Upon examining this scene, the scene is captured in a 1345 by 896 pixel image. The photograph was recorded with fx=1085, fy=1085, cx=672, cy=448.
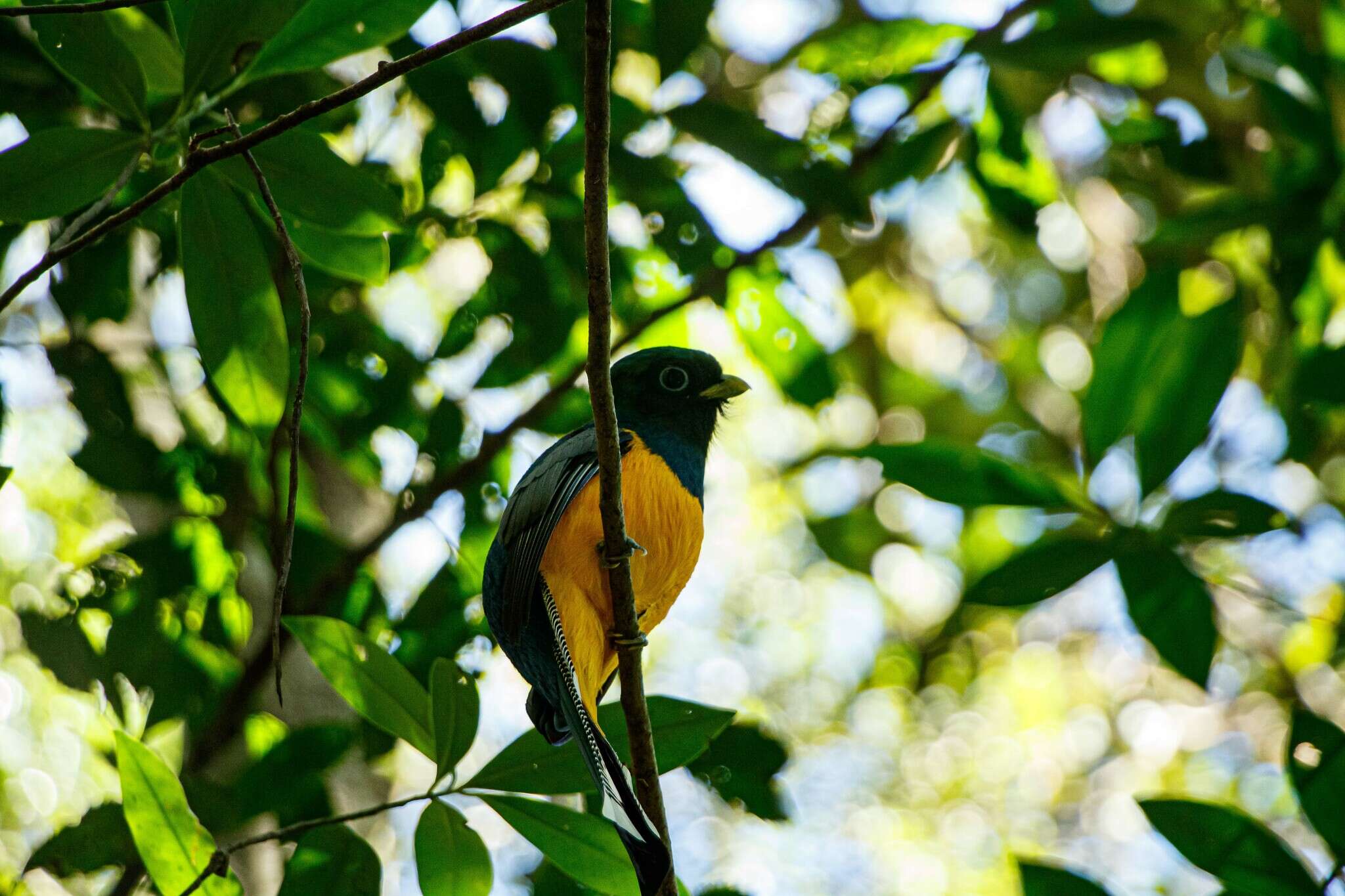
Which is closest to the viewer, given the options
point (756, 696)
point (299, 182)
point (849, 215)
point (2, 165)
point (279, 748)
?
point (2, 165)

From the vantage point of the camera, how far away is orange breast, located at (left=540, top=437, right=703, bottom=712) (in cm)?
235

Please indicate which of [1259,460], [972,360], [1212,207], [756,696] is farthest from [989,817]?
[1212,207]

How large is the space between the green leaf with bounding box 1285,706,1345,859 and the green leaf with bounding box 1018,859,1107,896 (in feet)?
1.71

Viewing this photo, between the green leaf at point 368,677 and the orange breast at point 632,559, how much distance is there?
1.14 ft

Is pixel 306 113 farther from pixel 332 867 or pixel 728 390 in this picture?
pixel 332 867

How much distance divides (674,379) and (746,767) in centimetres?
104

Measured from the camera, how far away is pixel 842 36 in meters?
3.70

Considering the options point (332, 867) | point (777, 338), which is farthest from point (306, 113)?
point (777, 338)

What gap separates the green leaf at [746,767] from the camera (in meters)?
2.83

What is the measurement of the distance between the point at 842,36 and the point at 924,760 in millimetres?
7532

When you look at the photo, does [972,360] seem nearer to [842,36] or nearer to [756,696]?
[756,696]

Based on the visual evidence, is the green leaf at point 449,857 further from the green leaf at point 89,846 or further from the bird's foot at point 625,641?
the green leaf at point 89,846

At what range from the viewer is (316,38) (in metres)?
2.12

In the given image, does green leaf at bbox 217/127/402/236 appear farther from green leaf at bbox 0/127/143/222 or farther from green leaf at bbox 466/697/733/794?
green leaf at bbox 466/697/733/794
